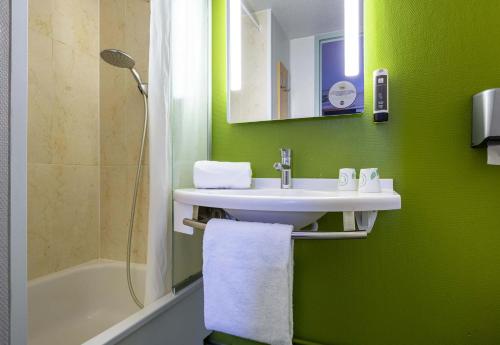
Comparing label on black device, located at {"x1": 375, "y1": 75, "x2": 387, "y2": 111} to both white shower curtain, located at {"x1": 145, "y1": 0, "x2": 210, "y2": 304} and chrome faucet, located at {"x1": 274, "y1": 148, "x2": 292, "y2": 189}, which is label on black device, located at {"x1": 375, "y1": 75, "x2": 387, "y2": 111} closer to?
chrome faucet, located at {"x1": 274, "y1": 148, "x2": 292, "y2": 189}

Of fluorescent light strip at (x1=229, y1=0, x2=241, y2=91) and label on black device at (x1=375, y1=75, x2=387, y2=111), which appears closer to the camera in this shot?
label on black device at (x1=375, y1=75, x2=387, y2=111)

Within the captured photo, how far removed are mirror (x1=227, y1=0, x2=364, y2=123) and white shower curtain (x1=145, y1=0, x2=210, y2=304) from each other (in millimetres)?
217

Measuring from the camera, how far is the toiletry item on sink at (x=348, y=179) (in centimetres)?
101

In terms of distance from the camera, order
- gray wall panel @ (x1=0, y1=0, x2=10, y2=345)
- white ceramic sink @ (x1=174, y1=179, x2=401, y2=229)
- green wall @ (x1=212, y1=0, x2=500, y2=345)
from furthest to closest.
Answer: green wall @ (x1=212, y1=0, x2=500, y2=345)
white ceramic sink @ (x1=174, y1=179, x2=401, y2=229)
gray wall panel @ (x1=0, y1=0, x2=10, y2=345)

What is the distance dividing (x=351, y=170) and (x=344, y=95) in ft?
0.98

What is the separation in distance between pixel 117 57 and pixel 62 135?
0.50 m

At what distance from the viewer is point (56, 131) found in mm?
1347

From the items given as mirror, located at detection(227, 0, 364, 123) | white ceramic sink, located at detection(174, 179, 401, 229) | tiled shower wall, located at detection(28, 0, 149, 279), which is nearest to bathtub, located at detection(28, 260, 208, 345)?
tiled shower wall, located at detection(28, 0, 149, 279)

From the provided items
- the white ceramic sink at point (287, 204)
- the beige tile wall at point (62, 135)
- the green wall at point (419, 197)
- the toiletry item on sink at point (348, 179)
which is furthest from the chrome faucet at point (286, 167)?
the beige tile wall at point (62, 135)

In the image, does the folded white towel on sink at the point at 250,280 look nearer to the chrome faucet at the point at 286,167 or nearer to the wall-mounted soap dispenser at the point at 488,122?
the chrome faucet at the point at 286,167

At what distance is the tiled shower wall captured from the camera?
50.3 inches

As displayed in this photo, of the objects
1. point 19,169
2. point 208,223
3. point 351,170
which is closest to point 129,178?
point 208,223

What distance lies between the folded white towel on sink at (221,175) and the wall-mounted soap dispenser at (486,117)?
30.8 inches

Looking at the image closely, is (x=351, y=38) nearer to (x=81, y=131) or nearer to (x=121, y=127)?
(x=121, y=127)
